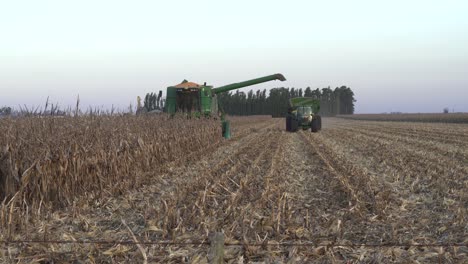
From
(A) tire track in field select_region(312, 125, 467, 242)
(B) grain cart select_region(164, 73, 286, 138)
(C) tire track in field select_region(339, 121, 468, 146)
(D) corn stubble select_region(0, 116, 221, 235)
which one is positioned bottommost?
(A) tire track in field select_region(312, 125, 467, 242)

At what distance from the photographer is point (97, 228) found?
6750 mm

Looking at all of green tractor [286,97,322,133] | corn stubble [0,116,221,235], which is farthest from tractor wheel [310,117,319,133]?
corn stubble [0,116,221,235]

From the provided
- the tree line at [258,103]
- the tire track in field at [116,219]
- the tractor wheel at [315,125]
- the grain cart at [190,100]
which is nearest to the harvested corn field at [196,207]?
the tire track in field at [116,219]

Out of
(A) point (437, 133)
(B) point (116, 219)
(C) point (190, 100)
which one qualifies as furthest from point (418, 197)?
(A) point (437, 133)

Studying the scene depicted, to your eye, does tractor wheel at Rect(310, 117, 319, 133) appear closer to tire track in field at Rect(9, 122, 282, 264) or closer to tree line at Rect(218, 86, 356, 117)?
tire track in field at Rect(9, 122, 282, 264)

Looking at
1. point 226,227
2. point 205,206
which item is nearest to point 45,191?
point 205,206

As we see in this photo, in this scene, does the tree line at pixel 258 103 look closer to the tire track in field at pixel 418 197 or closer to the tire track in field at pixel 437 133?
the tire track in field at pixel 437 133

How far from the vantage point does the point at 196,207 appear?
7613 millimetres

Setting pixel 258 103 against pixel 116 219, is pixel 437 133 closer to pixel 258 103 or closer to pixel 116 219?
pixel 116 219

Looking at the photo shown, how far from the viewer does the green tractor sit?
3084cm

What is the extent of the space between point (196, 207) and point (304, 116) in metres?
23.8

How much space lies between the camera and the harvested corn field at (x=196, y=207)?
5.47 meters

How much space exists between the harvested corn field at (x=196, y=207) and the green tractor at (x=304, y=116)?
17868 mm

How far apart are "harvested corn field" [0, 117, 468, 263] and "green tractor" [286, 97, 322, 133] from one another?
58.6 feet
